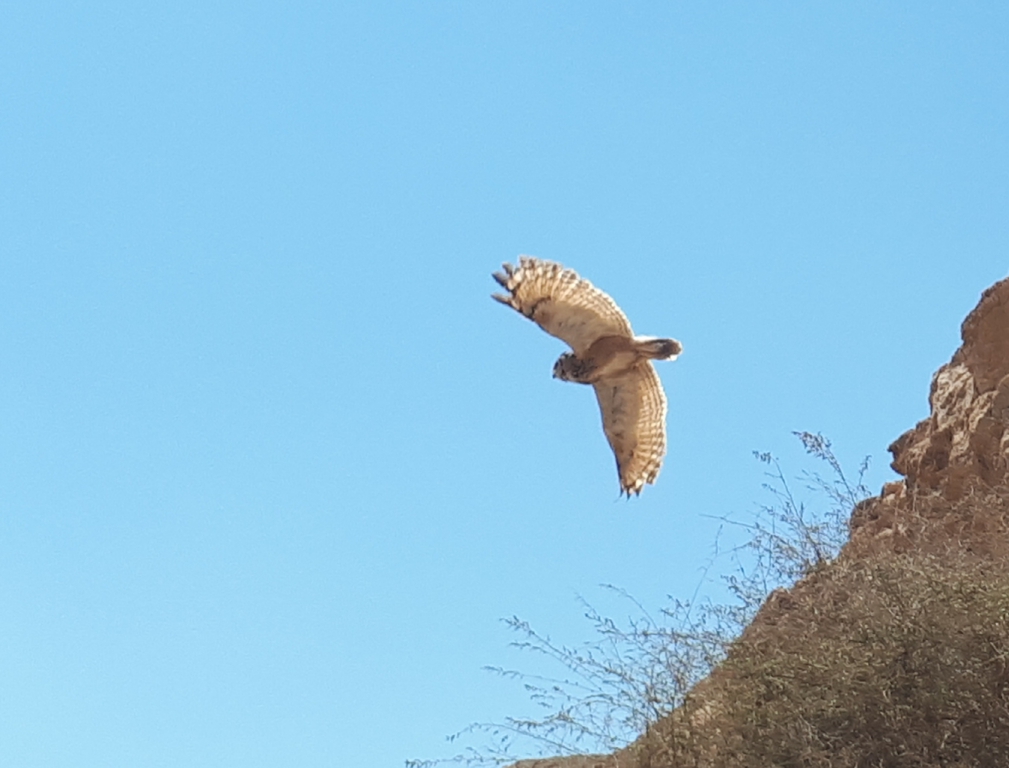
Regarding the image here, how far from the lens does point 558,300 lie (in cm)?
947

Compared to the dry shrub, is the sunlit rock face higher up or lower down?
higher up

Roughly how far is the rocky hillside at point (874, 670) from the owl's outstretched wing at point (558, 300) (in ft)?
9.66

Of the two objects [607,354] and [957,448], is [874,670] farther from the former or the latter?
[607,354]

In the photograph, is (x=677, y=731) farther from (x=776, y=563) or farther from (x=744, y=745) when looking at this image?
(x=776, y=563)

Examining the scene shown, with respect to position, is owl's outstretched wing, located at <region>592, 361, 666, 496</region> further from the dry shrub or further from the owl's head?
the dry shrub

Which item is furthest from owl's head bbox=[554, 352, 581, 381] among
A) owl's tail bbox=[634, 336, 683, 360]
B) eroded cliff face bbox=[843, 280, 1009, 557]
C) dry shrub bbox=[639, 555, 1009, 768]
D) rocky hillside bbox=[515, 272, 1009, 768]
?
dry shrub bbox=[639, 555, 1009, 768]

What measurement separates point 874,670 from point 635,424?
4982mm

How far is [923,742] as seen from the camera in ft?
17.3

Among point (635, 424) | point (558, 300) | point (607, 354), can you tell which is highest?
point (558, 300)

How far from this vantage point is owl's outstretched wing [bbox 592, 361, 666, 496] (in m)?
10.1

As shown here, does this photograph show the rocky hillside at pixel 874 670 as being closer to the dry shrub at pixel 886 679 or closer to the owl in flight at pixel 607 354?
the dry shrub at pixel 886 679

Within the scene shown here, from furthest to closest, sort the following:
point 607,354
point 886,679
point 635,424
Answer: point 635,424, point 607,354, point 886,679

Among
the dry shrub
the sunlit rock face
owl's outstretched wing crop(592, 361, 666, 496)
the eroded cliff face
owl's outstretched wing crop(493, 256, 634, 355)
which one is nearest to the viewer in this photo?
the dry shrub

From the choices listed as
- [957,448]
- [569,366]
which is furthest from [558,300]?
[957,448]
